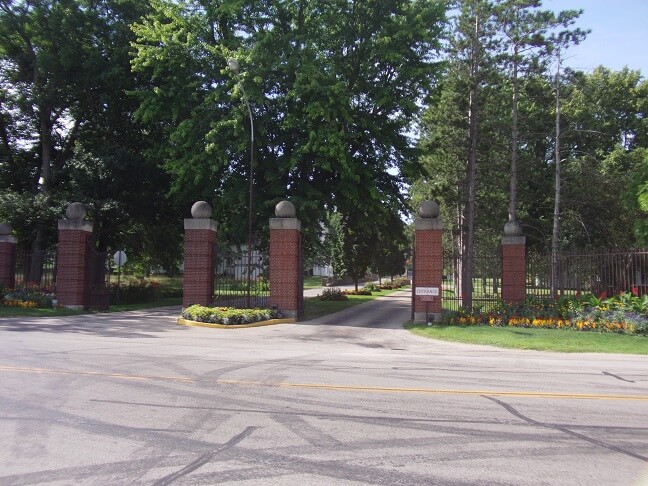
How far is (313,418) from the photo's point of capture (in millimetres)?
6504

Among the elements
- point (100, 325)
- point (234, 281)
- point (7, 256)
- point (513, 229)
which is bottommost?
point (100, 325)

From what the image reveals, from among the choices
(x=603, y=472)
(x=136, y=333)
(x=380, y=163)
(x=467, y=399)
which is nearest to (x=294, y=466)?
(x=603, y=472)

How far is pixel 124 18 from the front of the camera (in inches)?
1196

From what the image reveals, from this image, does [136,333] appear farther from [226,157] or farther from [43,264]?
[43,264]

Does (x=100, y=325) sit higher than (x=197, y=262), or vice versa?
(x=197, y=262)

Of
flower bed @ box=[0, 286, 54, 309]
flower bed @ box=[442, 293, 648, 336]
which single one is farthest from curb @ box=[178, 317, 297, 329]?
flower bed @ box=[0, 286, 54, 309]

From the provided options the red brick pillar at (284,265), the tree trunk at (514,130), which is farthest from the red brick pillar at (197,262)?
the tree trunk at (514,130)

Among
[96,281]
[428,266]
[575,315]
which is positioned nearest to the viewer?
[575,315]

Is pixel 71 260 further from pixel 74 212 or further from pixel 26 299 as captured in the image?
pixel 26 299

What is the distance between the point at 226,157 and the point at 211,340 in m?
11.2

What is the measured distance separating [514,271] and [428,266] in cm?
395

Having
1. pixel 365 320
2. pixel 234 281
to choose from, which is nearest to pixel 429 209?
pixel 365 320

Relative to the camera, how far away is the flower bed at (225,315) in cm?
1853

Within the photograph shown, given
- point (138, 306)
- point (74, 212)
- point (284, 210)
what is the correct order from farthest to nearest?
point (138, 306) → point (74, 212) → point (284, 210)
